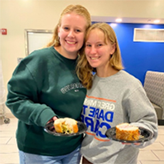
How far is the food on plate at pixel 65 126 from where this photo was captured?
1.02m

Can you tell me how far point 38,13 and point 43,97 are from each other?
3215 millimetres

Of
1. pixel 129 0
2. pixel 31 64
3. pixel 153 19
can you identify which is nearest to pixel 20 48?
pixel 129 0

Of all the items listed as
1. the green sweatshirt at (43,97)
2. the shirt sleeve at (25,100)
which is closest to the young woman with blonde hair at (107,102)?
the green sweatshirt at (43,97)

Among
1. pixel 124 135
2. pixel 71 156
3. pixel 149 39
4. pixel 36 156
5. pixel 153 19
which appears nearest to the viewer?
pixel 124 135

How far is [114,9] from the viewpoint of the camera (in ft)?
12.7

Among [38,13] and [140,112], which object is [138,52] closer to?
[38,13]

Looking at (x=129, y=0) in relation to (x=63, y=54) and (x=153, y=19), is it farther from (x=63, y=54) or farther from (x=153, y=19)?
(x=63, y=54)

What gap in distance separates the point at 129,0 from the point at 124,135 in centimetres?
365

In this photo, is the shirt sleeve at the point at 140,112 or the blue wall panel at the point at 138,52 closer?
the shirt sleeve at the point at 140,112

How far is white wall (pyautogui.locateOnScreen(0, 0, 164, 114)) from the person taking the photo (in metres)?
3.77

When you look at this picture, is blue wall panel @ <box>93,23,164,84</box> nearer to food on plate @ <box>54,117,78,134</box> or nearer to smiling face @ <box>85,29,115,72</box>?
smiling face @ <box>85,29,115,72</box>

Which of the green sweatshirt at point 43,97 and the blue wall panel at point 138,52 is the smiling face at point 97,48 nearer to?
the green sweatshirt at point 43,97

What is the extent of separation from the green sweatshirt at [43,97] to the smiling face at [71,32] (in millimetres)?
94

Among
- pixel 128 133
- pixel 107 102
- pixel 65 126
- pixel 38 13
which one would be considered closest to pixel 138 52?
pixel 38 13
